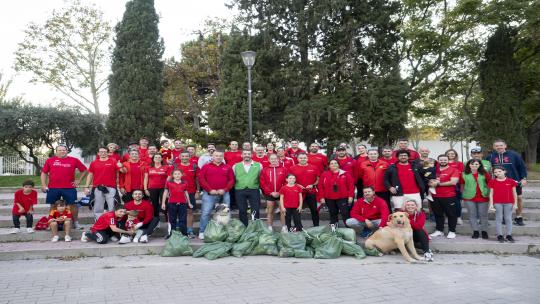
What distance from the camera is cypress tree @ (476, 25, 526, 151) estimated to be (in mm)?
15633

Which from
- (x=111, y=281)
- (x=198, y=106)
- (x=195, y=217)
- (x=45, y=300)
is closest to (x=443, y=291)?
(x=111, y=281)

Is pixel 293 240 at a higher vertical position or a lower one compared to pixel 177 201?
lower

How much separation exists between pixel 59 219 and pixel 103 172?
1190 millimetres

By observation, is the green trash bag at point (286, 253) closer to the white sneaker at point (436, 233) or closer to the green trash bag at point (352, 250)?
the green trash bag at point (352, 250)

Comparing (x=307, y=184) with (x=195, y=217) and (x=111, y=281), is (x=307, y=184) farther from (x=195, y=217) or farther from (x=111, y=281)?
(x=111, y=281)

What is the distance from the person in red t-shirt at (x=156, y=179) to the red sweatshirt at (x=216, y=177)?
0.77 meters

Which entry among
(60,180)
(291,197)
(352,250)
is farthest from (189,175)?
(352,250)

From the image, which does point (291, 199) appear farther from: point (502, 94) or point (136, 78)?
point (136, 78)

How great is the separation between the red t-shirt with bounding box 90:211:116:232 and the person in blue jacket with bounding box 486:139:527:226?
7.94 metres

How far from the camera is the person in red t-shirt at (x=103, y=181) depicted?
315 inches

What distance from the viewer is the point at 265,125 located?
17.5m

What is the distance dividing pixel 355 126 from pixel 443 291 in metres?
13.3

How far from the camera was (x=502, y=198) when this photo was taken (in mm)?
7395

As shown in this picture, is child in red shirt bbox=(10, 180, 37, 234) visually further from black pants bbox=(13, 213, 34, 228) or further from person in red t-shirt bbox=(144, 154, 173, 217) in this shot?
person in red t-shirt bbox=(144, 154, 173, 217)
